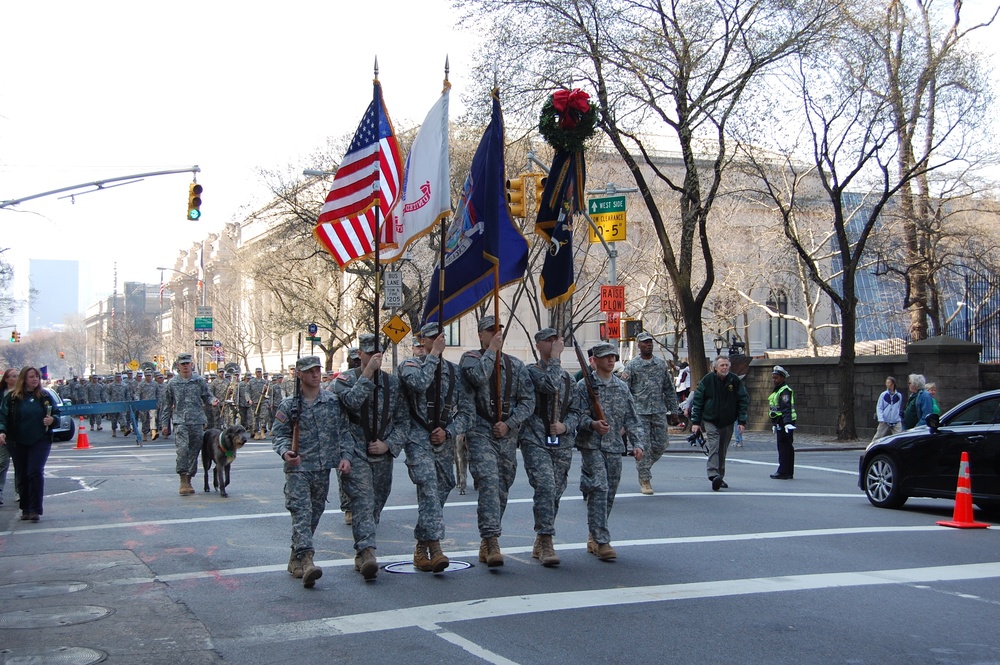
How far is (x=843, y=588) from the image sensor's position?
7.63 meters

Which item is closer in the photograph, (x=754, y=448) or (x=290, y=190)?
(x=754, y=448)

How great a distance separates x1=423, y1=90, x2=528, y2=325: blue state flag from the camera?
9500 millimetres

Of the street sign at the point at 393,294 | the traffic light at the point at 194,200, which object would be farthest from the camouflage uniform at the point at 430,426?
the traffic light at the point at 194,200

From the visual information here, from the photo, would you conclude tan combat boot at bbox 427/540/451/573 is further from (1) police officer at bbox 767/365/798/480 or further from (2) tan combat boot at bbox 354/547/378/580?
(1) police officer at bbox 767/365/798/480

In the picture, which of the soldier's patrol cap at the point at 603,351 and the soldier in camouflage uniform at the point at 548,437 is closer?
the soldier in camouflage uniform at the point at 548,437

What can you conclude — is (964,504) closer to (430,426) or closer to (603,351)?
(603,351)

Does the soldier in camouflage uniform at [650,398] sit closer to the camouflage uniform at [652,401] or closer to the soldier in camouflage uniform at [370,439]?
the camouflage uniform at [652,401]

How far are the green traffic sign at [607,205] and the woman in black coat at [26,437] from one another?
15.5 m

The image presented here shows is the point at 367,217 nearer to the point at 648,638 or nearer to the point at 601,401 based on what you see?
the point at 601,401

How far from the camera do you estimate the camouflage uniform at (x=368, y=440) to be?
7.98 metres

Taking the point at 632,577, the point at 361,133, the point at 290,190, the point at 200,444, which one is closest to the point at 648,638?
the point at 632,577

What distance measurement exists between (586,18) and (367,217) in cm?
1435

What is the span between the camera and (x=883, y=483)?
1248 cm

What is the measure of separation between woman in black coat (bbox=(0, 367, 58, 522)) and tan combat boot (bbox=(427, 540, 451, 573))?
5873 millimetres
